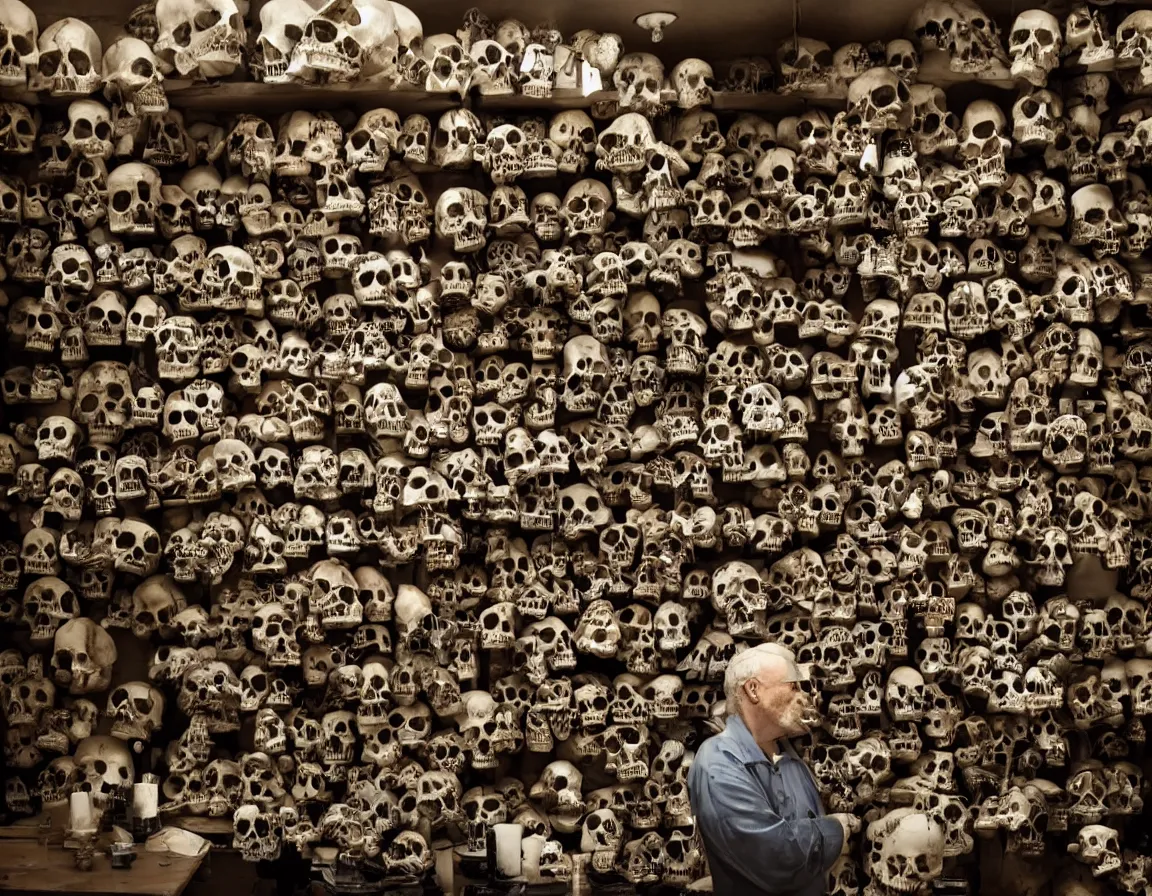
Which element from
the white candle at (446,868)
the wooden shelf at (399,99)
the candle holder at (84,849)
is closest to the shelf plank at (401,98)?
the wooden shelf at (399,99)

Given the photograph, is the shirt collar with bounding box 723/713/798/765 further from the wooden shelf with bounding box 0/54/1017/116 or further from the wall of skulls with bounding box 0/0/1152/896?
the wooden shelf with bounding box 0/54/1017/116

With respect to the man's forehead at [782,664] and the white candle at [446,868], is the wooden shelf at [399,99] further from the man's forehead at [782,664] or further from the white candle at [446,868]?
the white candle at [446,868]

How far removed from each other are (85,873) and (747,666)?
2318 millimetres

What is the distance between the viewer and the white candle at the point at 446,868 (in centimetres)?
585

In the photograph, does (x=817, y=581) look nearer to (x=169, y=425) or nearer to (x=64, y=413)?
(x=169, y=425)

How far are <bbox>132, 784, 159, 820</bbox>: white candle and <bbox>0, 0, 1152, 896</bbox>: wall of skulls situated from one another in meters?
0.20

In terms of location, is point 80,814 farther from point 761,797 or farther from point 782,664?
point 782,664

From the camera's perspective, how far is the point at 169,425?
5.83 metres

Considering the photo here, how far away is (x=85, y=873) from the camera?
202 inches

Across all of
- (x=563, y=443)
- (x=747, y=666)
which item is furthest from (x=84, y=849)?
(x=747, y=666)

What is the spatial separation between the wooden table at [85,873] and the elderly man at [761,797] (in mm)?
1783

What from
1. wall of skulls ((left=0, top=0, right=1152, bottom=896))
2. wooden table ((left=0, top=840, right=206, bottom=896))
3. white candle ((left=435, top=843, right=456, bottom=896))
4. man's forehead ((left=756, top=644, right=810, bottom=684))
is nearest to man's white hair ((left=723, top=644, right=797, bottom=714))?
man's forehead ((left=756, top=644, right=810, bottom=684))

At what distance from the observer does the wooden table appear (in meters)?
4.95

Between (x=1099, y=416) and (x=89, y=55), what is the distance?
4137mm
